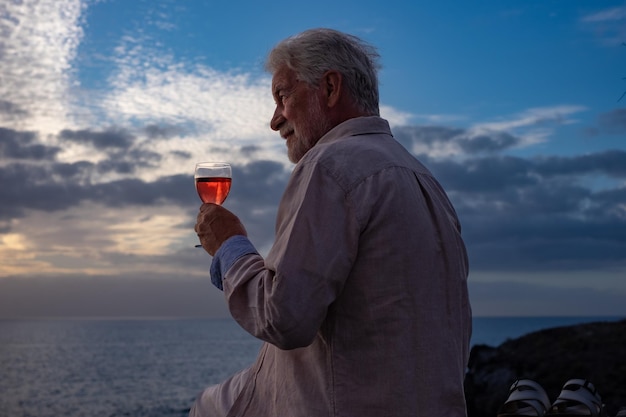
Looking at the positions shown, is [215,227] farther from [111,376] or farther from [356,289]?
[111,376]

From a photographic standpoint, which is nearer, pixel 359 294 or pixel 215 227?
pixel 359 294

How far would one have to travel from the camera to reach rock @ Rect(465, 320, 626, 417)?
12734 mm

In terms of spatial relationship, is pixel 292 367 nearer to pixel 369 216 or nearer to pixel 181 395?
pixel 369 216

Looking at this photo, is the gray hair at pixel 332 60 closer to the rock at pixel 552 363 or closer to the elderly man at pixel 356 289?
the elderly man at pixel 356 289

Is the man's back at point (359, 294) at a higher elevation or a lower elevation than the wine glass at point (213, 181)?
lower

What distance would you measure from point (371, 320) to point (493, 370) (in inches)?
592

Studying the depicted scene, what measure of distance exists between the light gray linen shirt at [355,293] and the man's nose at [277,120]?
391mm

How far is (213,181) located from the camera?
11.0ft

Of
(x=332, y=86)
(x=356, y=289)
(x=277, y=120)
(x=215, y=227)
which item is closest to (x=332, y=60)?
(x=332, y=86)

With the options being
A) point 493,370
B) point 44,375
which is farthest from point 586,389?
point 44,375

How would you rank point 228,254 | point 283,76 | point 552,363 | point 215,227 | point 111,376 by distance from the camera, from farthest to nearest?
1. point 111,376
2. point 552,363
3. point 283,76
4. point 215,227
5. point 228,254

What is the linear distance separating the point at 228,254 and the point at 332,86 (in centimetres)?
71

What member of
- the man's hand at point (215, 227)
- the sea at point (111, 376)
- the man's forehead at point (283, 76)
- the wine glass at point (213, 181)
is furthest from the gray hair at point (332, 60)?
the sea at point (111, 376)

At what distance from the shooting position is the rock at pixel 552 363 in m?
12.7
